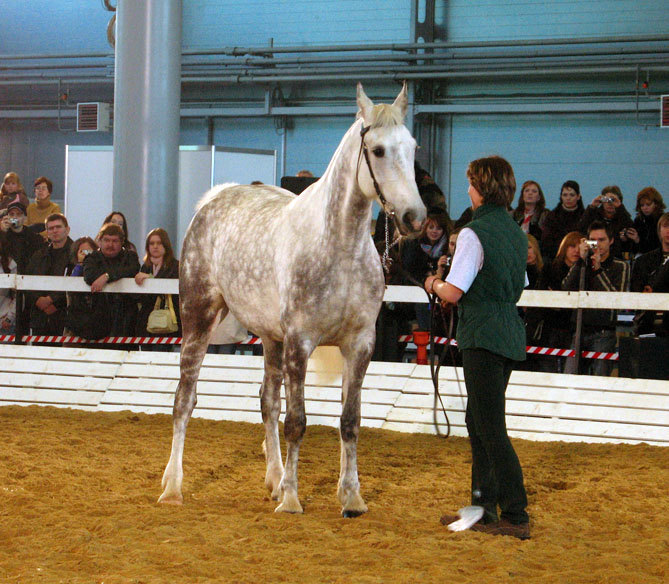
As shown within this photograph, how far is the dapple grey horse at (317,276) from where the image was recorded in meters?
4.49

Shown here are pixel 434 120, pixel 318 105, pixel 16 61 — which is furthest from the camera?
pixel 16 61

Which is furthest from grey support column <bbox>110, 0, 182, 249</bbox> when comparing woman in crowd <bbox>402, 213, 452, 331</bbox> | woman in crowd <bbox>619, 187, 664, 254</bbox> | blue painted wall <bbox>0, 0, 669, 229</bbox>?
woman in crowd <bbox>619, 187, 664, 254</bbox>

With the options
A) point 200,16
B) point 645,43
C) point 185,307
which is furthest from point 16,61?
point 185,307

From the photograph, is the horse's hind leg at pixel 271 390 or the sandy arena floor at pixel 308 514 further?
the horse's hind leg at pixel 271 390

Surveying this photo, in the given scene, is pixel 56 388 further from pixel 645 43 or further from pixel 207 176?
pixel 645 43

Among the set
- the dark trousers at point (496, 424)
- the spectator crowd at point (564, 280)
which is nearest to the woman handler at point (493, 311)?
the dark trousers at point (496, 424)

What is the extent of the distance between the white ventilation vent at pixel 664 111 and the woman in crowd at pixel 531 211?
12.3ft

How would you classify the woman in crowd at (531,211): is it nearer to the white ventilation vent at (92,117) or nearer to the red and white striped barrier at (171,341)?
the red and white striped barrier at (171,341)

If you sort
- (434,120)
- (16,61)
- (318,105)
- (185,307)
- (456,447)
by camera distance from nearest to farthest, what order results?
(185,307), (456,447), (434,120), (318,105), (16,61)

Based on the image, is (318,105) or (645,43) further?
(318,105)

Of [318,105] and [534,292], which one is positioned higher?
[318,105]

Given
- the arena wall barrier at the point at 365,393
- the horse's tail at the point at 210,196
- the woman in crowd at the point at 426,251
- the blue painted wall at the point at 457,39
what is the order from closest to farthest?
the horse's tail at the point at 210,196 → the arena wall barrier at the point at 365,393 → the woman in crowd at the point at 426,251 → the blue painted wall at the point at 457,39

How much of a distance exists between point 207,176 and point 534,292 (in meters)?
5.68

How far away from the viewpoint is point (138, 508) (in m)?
4.77
